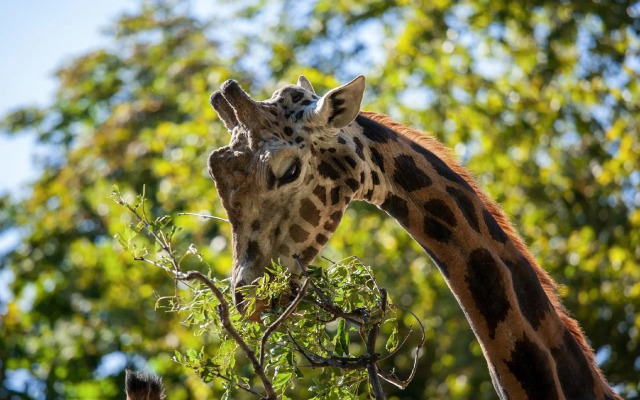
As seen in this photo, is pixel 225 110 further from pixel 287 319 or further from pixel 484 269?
pixel 484 269

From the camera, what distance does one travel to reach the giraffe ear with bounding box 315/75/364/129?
458cm

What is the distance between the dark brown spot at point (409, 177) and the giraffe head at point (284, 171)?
0.25 m

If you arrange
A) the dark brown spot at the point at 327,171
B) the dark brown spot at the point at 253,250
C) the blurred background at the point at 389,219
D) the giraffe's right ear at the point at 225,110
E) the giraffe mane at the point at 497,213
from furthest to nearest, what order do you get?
the blurred background at the point at 389,219, the giraffe mane at the point at 497,213, the giraffe's right ear at the point at 225,110, the dark brown spot at the point at 327,171, the dark brown spot at the point at 253,250

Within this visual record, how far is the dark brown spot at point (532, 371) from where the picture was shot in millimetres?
4621

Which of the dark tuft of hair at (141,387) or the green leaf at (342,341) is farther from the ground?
the green leaf at (342,341)

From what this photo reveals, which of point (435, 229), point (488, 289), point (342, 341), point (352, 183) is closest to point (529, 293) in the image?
point (488, 289)

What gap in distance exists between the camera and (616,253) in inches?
471

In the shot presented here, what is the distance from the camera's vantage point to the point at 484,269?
473cm

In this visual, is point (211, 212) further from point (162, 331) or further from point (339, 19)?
point (339, 19)

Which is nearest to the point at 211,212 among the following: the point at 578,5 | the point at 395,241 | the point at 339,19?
the point at 395,241

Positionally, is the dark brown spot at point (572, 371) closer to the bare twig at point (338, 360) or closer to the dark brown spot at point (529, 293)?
the dark brown spot at point (529, 293)

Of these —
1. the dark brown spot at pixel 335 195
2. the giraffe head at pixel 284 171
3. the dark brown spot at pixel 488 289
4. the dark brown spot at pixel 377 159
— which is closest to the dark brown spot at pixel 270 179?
the giraffe head at pixel 284 171

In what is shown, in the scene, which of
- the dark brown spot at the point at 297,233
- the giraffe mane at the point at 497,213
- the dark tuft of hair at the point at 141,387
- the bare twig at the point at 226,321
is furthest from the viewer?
the giraffe mane at the point at 497,213

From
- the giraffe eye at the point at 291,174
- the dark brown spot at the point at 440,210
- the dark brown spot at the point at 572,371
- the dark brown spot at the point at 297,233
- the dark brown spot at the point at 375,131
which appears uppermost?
the giraffe eye at the point at 291,174
